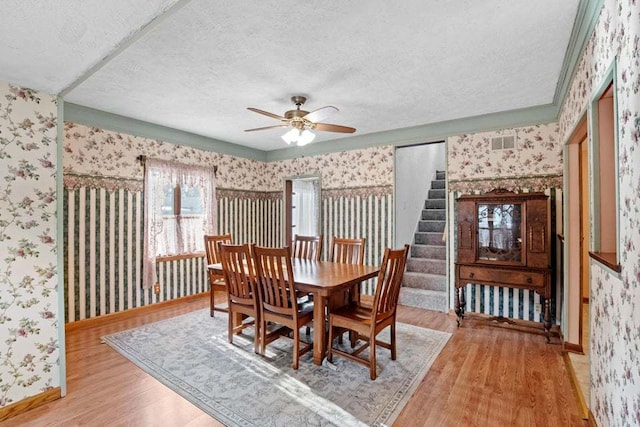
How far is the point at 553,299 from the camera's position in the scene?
342 cm

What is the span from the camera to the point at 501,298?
145 inches

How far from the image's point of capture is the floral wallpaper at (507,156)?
11.3 ft

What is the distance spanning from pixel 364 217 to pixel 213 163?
252 cm

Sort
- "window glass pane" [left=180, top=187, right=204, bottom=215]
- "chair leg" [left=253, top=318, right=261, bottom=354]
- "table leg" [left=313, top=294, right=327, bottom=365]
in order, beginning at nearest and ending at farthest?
"table leg" [left=313, top=294, right=327, bottom=365]
"chair leg" [left=253, top=318, right=261, bottom=354]
"window glass pane" [left=180, top=187, right=204, bottom=215]

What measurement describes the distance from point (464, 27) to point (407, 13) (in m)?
0.44

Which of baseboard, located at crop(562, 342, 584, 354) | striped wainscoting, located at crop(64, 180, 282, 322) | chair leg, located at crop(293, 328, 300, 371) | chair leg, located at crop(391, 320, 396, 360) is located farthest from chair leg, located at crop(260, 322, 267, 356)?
baseboard, located at crop(562, 342, 584, 354)

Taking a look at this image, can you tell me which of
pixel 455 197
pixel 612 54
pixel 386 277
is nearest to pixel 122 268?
pixel 386 277

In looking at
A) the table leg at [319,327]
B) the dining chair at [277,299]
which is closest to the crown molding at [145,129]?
the dining chair at [277,299]

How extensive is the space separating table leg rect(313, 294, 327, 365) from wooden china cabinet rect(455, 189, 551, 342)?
6.23 ft

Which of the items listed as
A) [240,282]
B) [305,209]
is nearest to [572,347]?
Answer: [240,282]

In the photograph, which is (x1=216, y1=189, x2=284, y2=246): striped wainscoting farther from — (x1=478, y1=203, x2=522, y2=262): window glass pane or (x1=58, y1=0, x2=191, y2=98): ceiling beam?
(x1=478, y1=203, x2=522, y2=262): window glass pane

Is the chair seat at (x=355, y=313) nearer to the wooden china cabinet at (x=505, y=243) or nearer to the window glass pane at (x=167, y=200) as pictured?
the wooden china cabinet at (x=505, y=243)

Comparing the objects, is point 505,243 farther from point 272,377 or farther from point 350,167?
point 272,377

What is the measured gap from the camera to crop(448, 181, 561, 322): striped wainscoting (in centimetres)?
345
